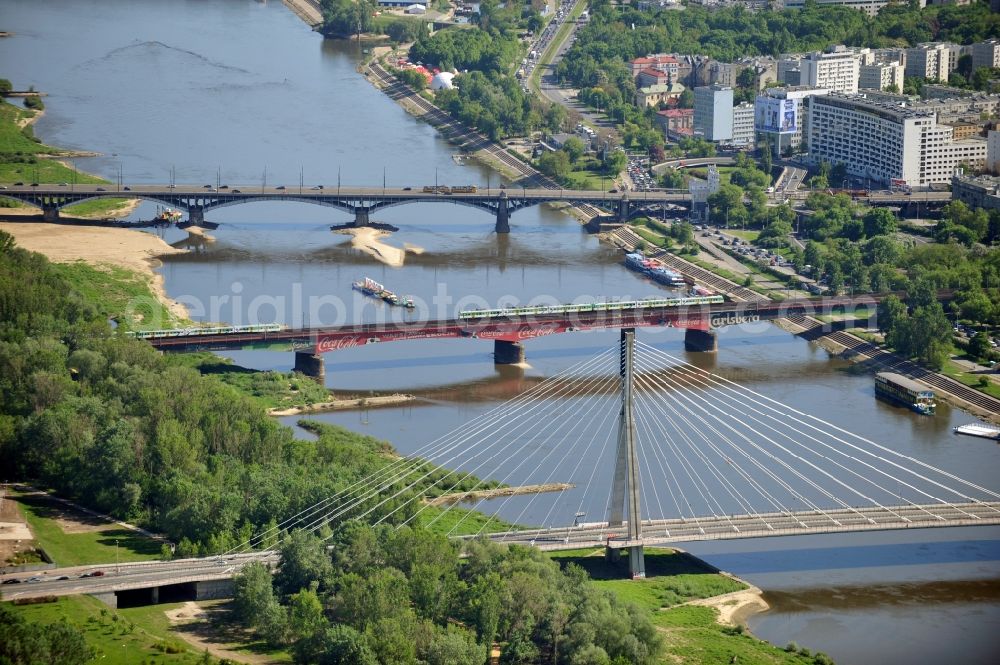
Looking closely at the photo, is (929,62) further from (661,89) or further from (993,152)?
(993,152)

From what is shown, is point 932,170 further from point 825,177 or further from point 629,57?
point 629,57

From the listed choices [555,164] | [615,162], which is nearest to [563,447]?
[555,164]

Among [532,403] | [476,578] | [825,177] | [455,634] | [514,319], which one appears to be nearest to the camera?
[455,634]

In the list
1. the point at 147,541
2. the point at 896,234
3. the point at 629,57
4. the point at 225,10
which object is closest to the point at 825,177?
the point at 896,234

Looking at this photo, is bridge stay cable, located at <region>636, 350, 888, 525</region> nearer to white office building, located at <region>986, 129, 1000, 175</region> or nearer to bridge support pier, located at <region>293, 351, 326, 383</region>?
bridge support pier, located at <region>293, 351, 326, 383</region>

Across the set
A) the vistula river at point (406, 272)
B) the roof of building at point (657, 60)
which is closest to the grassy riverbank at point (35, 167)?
the vistula river at point (406, 272)

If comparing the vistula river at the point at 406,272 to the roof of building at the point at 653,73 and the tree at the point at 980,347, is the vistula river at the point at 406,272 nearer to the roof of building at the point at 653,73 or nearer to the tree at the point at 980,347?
the tree at the point at 980,347
